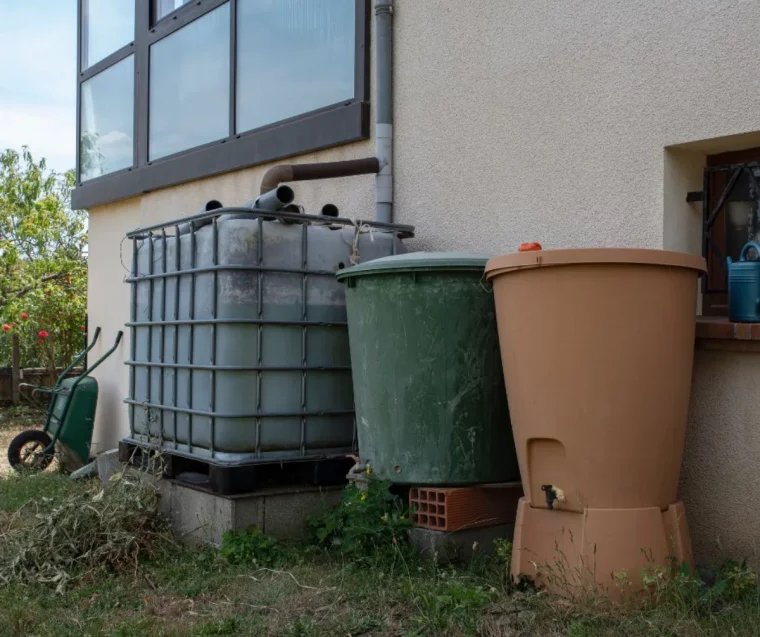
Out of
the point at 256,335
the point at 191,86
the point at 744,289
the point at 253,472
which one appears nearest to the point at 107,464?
the point at 253,472

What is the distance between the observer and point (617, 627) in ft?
11.0

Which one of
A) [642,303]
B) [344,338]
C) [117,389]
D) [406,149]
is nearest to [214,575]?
[344,338]

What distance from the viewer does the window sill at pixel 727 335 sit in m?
3.92

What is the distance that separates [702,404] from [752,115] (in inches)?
53.4

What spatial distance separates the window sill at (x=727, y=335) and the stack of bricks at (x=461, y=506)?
115 centimetres

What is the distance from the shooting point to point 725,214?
4.59 metres

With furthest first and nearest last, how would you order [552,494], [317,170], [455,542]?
[317,170] → [455,542] → [552,494]

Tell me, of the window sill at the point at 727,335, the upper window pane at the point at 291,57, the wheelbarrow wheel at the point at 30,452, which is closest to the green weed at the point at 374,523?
the window sill at the point at 727,335

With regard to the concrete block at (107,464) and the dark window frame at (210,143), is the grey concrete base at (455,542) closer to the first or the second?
the concrete block at (107,464)

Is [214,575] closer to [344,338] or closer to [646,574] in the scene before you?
[344,338]

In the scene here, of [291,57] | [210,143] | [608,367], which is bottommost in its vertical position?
[608,367]

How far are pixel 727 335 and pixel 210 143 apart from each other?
207 inches

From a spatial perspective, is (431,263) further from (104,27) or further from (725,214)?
(104,27)

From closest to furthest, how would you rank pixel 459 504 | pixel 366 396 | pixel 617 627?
pixel 617 627 < pixel 459 504 < pixel 366 396
